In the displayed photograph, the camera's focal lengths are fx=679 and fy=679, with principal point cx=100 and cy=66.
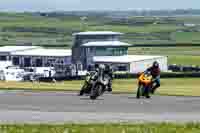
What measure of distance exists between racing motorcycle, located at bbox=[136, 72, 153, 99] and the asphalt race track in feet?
0.92

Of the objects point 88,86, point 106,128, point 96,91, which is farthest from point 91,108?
point 106,128

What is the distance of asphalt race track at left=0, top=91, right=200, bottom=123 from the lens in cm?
1631

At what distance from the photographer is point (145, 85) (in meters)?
23.2

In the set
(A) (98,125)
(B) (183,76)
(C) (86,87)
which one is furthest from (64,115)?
(B) (183,76)

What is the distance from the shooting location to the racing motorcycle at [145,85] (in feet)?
74.4

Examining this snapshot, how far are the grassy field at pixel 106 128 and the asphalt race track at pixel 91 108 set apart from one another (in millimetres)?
1615

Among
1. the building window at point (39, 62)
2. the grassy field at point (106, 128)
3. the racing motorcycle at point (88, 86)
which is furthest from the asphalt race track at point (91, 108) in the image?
the building window at point (39, 62)

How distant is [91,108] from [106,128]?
210 inches

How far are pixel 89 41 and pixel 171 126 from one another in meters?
77.7

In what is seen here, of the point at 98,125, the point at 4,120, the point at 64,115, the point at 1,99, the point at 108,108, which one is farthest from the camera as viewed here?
the point at 1,99

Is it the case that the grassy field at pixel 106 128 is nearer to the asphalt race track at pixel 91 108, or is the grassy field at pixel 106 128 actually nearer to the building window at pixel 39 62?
the asphalt race track at pixel 91 108

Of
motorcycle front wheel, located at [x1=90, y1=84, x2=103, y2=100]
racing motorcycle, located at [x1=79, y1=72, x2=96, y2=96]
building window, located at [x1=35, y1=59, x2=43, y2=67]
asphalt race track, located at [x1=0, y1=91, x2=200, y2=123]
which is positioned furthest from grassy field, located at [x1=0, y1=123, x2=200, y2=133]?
building window, located at [x1=35, y1=59, x2=43, y2=67]

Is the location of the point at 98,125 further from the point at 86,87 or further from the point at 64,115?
the point at 86,87

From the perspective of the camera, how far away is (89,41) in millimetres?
91438
